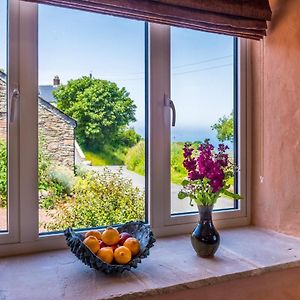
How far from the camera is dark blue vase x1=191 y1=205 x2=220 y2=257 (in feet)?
4.44

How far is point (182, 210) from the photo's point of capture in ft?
5.50

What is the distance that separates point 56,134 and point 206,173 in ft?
2.03

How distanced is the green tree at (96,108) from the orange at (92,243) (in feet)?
A: 1.43

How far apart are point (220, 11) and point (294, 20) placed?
334 millimetres

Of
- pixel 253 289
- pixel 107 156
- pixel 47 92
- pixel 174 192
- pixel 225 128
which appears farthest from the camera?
pixel 225 128

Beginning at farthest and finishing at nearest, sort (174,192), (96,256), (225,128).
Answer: (225,128) → (174,192) → (96,256)

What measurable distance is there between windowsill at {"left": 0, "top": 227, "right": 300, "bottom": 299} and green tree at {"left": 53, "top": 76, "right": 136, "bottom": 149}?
486 millimetres

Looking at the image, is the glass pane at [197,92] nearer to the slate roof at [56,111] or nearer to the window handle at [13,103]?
the slate roof at [56,111]

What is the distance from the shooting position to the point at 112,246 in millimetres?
1228

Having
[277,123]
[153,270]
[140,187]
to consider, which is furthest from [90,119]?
[277,123]

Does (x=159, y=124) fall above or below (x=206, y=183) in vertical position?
above

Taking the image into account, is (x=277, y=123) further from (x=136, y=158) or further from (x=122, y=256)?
(x=122, y=256)

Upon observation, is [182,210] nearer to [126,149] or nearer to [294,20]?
[126,149]

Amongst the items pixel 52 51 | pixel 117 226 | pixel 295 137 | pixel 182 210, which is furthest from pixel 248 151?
pixel 52 51
